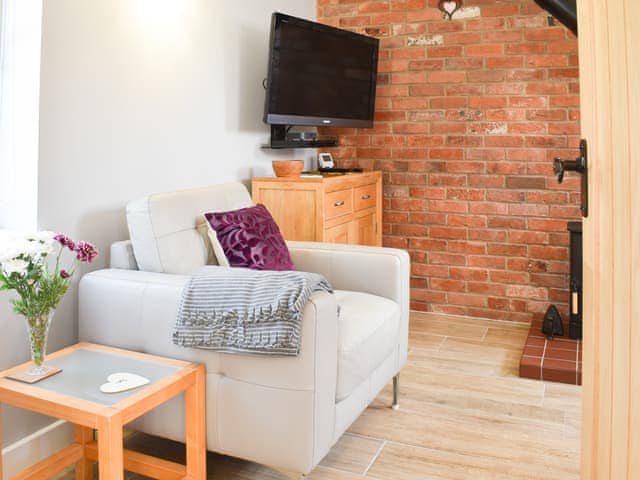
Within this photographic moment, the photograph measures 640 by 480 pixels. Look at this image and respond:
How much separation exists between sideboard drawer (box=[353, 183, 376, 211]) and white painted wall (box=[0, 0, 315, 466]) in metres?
0.65

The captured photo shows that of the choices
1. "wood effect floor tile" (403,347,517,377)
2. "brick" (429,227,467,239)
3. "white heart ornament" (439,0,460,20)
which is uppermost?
"white heart ornament" (439,0,460,20)

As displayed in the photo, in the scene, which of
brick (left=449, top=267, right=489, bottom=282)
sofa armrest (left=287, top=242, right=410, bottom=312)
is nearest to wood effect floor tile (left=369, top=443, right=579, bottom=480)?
sofa armrest (left=287, top=242, right=410, bottom=312)

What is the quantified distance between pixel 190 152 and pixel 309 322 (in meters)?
1.52

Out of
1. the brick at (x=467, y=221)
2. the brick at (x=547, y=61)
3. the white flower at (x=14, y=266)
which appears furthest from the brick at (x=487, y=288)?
the white flower at (x=14, y=266)

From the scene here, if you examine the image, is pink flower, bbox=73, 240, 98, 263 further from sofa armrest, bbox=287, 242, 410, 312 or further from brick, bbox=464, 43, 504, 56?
brick, bbox=464, 43, 504, 56

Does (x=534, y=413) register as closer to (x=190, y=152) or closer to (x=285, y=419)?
(x=285, y=419)

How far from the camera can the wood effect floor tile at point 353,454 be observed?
7.18ft

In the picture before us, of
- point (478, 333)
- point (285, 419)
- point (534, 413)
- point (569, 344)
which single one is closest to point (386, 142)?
point (478, 333)

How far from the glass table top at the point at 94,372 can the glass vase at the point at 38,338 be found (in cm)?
5

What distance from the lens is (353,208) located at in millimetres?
3725

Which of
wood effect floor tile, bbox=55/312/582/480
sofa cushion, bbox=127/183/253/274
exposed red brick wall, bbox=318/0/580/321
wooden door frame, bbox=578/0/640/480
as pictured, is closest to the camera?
wooden door frame, bbox=578/0/640/480

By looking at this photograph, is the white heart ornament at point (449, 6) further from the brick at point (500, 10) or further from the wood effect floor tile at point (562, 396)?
the wood effect floor tile at point (562, 396)

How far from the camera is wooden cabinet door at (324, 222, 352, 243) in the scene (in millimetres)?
3387

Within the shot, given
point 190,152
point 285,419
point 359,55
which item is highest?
point 359,55
